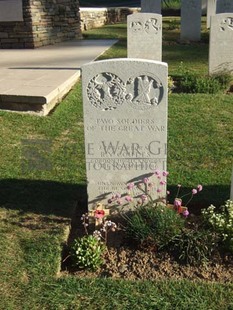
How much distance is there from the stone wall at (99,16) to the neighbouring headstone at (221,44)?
1072 cm

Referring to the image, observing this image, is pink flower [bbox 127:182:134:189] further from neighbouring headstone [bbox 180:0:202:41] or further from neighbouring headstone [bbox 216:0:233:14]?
neighbouring headstone [bbox 216:0:233:14]

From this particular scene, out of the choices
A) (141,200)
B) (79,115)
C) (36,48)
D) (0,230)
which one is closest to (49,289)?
(0,230)

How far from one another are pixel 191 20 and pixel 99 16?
7.47 m

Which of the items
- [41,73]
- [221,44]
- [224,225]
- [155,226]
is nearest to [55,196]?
[155,226]

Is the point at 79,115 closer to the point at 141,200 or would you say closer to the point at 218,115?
the point at 218,115

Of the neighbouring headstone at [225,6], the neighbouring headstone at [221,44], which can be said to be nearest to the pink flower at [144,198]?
the neighbouring headstone at [221,44]

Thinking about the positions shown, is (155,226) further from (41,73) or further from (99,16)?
(99,16)

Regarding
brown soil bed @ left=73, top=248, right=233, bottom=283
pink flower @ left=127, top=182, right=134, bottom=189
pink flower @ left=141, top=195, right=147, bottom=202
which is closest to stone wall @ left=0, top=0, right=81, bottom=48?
pink flower @ left=127, top=182, right=134, bottom=189

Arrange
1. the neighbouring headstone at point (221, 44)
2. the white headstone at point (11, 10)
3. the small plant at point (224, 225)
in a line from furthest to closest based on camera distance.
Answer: the white headstone at point (11, 10) < the neighbouring headstone at point (221, 44) < the small plant at point (224, 225)

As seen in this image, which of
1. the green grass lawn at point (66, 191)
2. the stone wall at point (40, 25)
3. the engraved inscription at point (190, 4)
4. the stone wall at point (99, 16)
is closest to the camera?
the green grass lawn at point (66, 191)

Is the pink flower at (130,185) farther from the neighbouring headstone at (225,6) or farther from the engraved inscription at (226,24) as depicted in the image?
the neighbouring headstone at (225,6)

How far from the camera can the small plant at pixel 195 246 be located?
3204mm

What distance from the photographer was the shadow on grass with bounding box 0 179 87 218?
4.01 m

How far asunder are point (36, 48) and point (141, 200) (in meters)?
10.5
